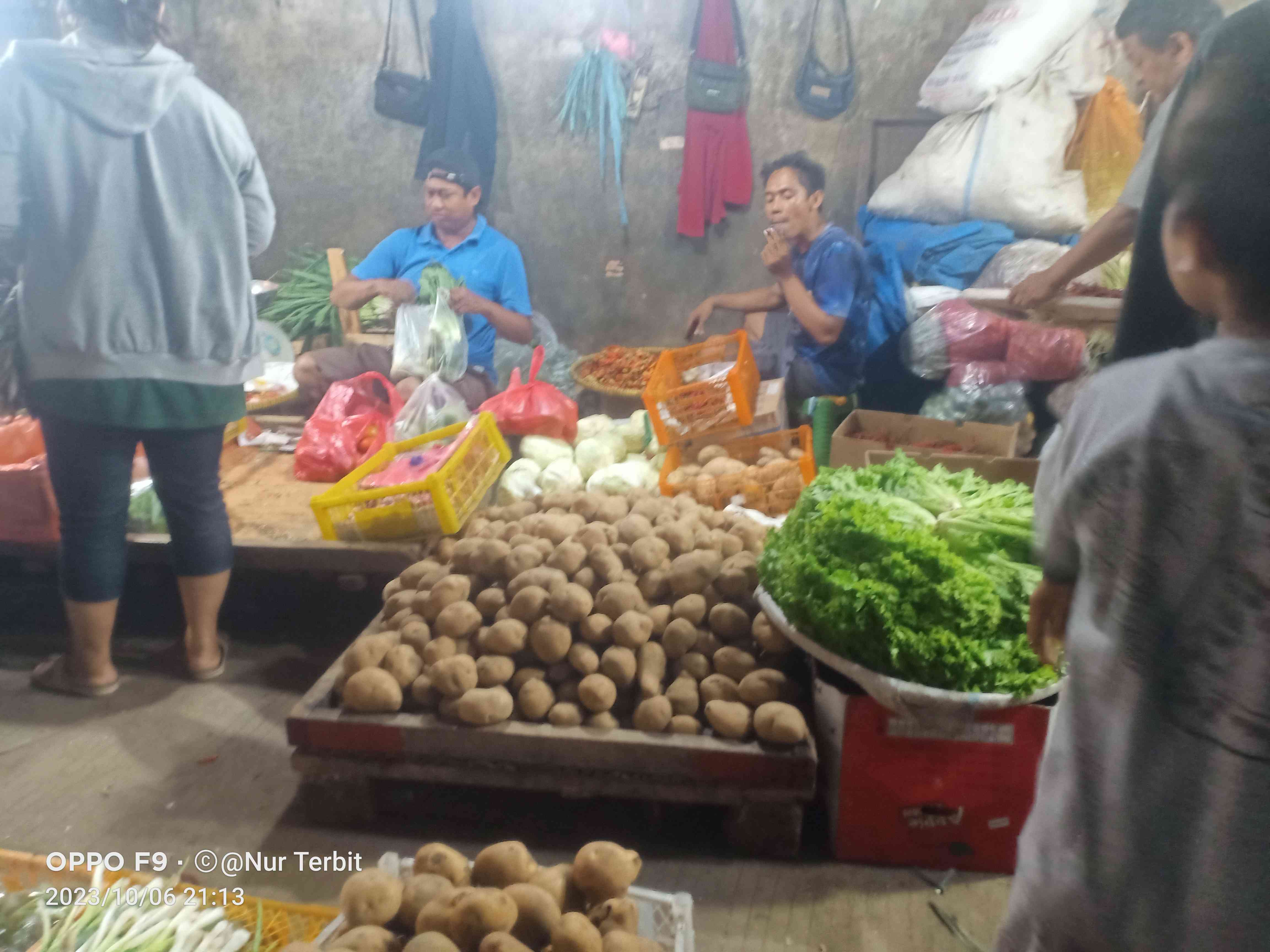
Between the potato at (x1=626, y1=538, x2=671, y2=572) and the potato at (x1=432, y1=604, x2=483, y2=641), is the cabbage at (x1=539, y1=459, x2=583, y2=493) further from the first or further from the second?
the potato at (x1=432, y1=604, x2=483, y2=641)

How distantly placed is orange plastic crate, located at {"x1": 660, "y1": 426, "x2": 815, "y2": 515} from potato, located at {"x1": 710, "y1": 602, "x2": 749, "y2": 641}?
0.69 metres

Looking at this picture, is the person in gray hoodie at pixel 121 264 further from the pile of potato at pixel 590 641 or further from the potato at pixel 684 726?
the potato at pixel 684 726

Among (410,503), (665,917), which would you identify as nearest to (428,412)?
(410,503)

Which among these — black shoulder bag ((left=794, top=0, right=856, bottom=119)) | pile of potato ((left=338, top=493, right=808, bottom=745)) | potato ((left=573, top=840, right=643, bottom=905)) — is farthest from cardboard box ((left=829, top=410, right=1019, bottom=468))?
black shoulder bag ((left=794, top=0, right=856, bottom=119))

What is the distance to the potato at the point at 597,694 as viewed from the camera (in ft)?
6.63

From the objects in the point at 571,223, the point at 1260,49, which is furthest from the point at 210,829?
the point at 571,223

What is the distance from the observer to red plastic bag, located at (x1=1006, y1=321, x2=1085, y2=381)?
3354 mm

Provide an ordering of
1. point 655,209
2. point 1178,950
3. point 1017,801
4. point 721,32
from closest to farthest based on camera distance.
A: point 1178,950
point 1017,801
point 721,32
point 655,209

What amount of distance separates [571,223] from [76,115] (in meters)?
3.39

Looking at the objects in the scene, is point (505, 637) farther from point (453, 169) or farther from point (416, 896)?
point (453, 169)

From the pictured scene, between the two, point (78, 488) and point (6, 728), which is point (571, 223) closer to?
point (78, 488)

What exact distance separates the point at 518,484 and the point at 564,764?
1445 millimetres

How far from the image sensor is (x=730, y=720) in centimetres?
197

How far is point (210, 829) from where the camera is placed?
7.09ft
